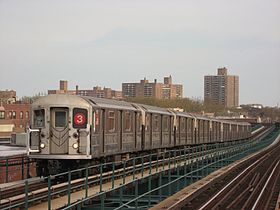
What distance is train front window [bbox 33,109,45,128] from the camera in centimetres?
2042

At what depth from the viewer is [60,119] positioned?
2045 centimetres

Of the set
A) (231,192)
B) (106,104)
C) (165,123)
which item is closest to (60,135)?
(106,104)

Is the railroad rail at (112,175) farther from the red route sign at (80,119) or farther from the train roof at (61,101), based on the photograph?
the train roof at (61,101)

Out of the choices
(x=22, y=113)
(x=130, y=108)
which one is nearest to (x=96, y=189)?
(x=130, y=108)

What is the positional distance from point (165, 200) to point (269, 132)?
87726 mm

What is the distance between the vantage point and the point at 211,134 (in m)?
48.6

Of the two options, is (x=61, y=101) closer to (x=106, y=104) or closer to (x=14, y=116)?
(x=106, y=104)

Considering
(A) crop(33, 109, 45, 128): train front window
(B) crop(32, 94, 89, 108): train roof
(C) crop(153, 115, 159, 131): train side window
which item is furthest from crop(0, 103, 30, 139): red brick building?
(B) crop(32, 94, 89, 108): train roof

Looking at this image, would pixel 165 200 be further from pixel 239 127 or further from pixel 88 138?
pixel 239 127

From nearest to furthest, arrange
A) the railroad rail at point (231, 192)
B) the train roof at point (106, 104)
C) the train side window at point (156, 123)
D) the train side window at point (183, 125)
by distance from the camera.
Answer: the train roof at point (106, 104) → the railroad rail at point (231, 192) → the train side window at point (156, 123) → the train side window at point (183, 125)

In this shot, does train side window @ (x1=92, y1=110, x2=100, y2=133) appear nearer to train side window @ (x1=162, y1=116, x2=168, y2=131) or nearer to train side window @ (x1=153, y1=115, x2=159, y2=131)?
train side window @ (x1=153, y1=115, x2=159, y2=131)

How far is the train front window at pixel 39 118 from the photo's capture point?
67.0 feet

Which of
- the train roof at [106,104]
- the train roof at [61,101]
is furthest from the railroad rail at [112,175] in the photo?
the train roof at [61,101]

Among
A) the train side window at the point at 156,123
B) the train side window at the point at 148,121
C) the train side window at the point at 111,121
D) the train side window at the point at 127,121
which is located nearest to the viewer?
the train side window at the point at 111,121
